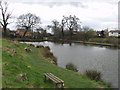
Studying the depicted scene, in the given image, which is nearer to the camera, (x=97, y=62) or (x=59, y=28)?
(x=97, y=62)

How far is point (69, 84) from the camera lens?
8.58 metres

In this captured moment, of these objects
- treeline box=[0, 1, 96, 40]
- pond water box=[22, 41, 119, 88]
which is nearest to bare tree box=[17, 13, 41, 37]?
treeline box=[0, 1, 96, 40]

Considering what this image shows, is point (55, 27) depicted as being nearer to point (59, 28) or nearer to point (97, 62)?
point (59, 28)

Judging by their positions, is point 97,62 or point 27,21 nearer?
point 97,62

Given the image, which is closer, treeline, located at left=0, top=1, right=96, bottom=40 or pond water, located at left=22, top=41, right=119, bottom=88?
pond water, located at left=22, top=41, right=119, bottom=88

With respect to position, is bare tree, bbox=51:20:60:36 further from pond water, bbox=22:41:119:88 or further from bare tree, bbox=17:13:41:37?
pond water, bbox=22:41:119:88

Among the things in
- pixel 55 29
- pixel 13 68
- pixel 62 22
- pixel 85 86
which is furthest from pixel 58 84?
pixel 55 29

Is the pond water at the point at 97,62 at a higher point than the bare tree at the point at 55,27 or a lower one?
lower

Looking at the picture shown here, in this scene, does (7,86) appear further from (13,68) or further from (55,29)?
(55,29)

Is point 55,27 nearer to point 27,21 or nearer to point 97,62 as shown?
point 27,21

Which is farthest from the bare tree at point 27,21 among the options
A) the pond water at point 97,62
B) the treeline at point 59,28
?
the pond water at point 97,62

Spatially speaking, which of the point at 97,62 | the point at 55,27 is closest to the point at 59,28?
the point at 55,27

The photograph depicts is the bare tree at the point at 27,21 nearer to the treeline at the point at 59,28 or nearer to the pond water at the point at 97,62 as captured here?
→ the treeline at the point at 59,28

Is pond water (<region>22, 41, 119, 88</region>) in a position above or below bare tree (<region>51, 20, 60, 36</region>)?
below
